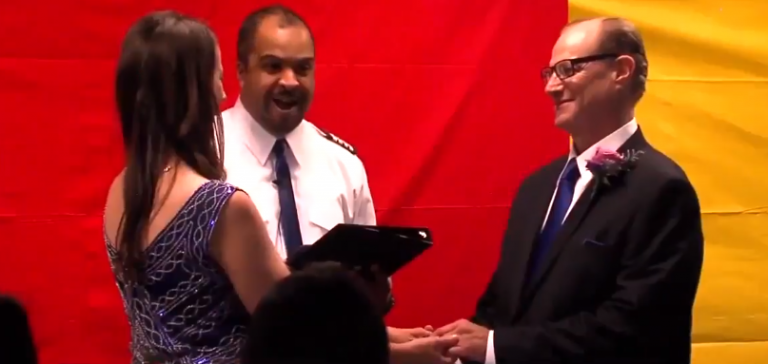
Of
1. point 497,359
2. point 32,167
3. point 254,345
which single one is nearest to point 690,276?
point 497,359

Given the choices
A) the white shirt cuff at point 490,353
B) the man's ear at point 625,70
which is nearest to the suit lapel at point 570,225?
the white shirt cuff at point 490,353

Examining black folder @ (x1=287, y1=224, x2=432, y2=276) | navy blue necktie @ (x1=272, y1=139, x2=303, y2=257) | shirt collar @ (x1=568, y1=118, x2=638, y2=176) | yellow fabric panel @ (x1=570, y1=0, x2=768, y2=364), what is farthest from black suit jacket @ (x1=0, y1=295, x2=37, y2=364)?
yellow fabric panel @ (x1=570, y1=0, x2=768, y2=364)

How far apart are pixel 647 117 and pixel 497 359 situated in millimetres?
1132

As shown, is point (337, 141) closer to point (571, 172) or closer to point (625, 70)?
point (571, 172)

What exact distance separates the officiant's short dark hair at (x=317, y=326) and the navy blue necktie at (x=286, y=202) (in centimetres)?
103

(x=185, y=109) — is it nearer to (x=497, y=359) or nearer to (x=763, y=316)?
(x=497, y=359)

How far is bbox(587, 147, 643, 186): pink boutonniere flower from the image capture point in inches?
82.3

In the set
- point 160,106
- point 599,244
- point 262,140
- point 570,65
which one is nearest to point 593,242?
point 599,244

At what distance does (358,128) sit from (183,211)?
48.7 inches

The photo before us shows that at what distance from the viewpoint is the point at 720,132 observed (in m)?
2.92

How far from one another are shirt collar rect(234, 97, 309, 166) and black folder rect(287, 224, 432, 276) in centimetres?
58

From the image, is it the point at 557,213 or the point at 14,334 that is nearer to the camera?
the point at 14,334

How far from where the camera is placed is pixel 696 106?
2.90m

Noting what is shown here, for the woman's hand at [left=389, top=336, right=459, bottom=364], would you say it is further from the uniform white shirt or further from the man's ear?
the man's ear
